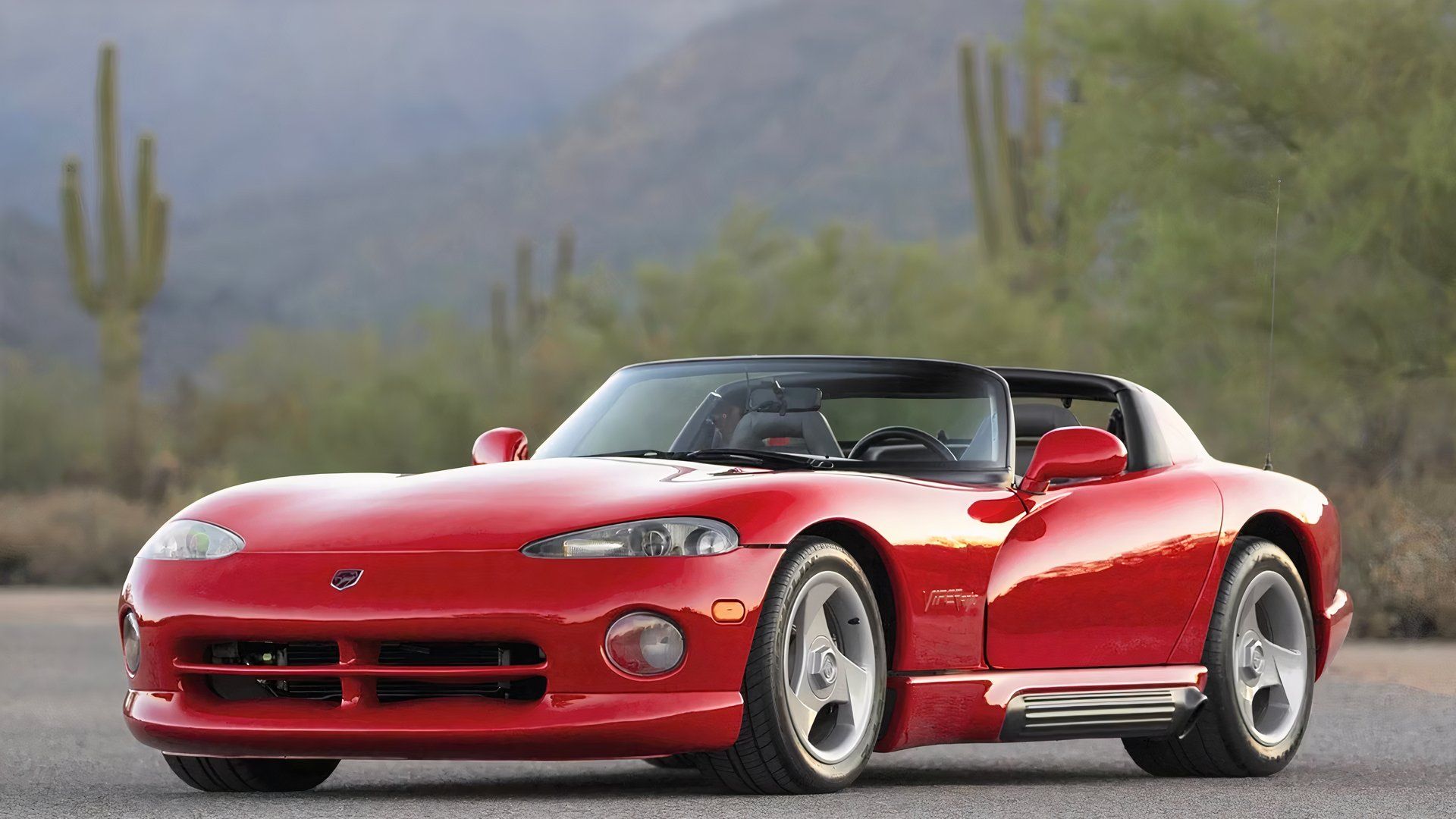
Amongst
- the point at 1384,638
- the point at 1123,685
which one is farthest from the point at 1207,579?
the point at 1384,638

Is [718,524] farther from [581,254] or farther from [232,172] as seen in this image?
[232,172]

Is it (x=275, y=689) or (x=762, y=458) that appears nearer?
(x=275, y=689)

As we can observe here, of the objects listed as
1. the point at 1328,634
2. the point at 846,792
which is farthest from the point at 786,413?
the point at 1328,634

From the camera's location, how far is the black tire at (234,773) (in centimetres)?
707

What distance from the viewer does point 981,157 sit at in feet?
123

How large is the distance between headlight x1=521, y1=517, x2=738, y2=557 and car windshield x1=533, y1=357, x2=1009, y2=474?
3.96 ft

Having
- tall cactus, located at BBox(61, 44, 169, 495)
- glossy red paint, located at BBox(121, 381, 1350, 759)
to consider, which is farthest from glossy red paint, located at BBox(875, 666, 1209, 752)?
tall cactus, located at BBox(61, 44, 169, 495)

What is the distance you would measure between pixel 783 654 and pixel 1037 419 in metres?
2.65

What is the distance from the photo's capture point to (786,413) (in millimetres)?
7691

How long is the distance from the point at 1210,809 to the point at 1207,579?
151 centimetres

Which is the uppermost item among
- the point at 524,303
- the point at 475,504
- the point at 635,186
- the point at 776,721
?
the point at 475,504

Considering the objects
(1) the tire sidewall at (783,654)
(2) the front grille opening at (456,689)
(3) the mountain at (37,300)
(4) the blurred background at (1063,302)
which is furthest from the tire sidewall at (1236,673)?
(3) the mountain at (37,300)

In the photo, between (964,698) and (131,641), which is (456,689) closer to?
(131,641)

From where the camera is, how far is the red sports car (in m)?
6.17
